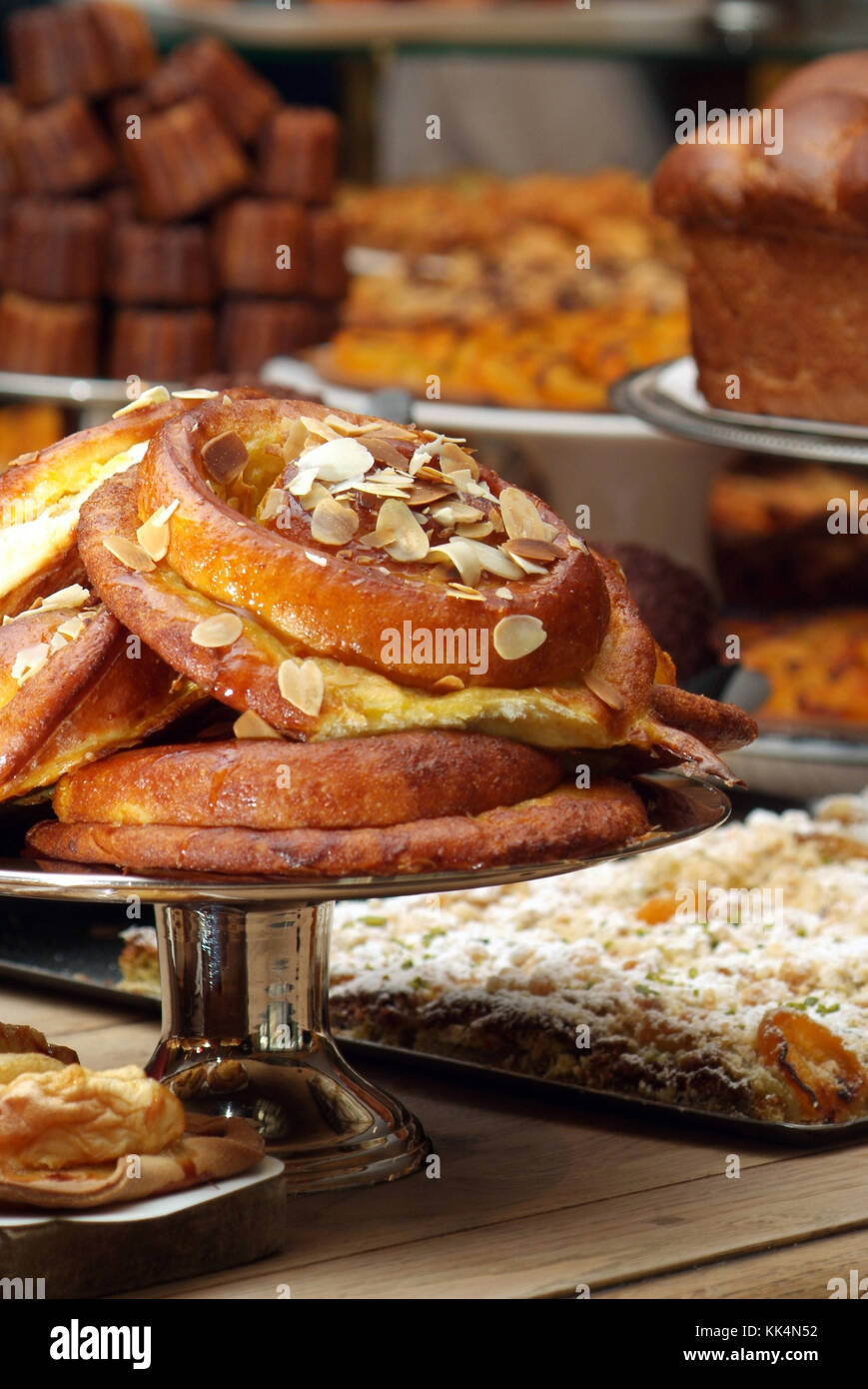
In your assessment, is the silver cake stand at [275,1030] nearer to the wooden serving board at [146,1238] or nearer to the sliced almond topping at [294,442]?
the wooden serving board at [146,1238]

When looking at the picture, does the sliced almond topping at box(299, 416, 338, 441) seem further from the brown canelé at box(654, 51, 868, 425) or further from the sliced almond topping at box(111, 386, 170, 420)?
the brown canelé at box(654, 51, 868, 425)

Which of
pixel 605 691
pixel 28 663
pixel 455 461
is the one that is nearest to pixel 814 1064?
pixel 605 691

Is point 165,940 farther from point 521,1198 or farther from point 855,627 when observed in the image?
point 855,627

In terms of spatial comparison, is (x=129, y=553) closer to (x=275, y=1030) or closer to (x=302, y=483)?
(x=302, y=483)

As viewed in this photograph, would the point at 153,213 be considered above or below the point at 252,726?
above

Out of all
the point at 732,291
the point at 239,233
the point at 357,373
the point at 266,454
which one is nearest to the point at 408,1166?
the point at 266,454

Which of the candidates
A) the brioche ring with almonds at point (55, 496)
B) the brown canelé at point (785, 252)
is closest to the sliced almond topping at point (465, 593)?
the brioche ring with almonds at point (55, 496)
